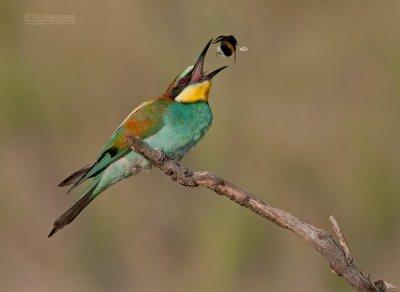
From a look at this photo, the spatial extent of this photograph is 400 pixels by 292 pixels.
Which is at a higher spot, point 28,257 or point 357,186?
point 28,257

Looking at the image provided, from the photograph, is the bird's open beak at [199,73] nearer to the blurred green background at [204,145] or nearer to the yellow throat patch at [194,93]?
the yellow throat patch at [194,93]

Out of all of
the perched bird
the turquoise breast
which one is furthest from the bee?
the turquoise breast

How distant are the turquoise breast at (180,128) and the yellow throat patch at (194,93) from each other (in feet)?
0.06

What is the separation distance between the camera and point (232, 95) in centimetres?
549

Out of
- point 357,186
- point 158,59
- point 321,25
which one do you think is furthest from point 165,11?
point 357,186

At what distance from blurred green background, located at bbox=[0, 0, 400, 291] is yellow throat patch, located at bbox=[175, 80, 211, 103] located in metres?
1.65

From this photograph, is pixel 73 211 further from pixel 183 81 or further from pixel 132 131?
pixel 183 81

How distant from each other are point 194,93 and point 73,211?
49cm

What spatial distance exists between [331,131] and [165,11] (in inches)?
42.4

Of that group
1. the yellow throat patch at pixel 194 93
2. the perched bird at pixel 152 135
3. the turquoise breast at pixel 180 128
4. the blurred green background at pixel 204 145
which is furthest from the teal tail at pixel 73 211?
the blurred green background at pixel 204 145

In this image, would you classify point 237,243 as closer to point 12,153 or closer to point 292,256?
point 292,256

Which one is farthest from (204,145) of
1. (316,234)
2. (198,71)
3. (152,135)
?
(316,234)

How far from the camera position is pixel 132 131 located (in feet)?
10.4

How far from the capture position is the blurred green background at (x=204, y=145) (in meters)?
4.96
